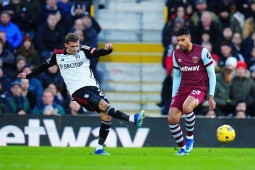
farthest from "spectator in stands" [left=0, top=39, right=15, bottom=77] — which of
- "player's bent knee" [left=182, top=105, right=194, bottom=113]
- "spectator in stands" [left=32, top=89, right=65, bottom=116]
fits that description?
"player's bent knee" [left=182, top=105, right=194, bottom=113]

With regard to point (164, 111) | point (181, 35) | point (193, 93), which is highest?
point (181, 35)

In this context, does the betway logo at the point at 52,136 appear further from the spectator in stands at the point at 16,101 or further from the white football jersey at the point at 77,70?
the white football jersey at the point at 77,70

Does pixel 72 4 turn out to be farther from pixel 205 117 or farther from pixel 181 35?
pixel 181 35

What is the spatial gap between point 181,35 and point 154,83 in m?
8.14

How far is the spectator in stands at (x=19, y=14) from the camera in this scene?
81.4ft

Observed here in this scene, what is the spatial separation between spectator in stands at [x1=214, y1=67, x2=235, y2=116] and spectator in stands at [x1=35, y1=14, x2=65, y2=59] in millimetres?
4372

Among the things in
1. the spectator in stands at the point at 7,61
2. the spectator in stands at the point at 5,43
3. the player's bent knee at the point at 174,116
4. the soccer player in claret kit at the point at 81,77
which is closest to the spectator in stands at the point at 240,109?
the player's bent knee at the point at 174,116

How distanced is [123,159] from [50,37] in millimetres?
8997

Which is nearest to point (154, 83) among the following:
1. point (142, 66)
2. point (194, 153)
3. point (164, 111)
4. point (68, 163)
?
point (142, 66)

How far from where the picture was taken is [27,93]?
2247cm

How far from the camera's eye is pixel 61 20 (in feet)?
80.8

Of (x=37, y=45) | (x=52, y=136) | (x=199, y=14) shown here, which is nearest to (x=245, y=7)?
(x=199, y=14)

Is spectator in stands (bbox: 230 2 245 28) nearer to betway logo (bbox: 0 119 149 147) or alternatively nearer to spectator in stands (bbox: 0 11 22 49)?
betway logo (bbox: 0 119 149 147)

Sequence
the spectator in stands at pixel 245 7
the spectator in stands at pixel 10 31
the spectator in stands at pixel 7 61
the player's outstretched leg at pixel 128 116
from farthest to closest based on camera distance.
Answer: the spectator in stands at pixel 245 7, the spectator in stands at pixel 10 31, the spectator in stands at pixel 7 61, the player's outstretched leg at pixel 128 116
